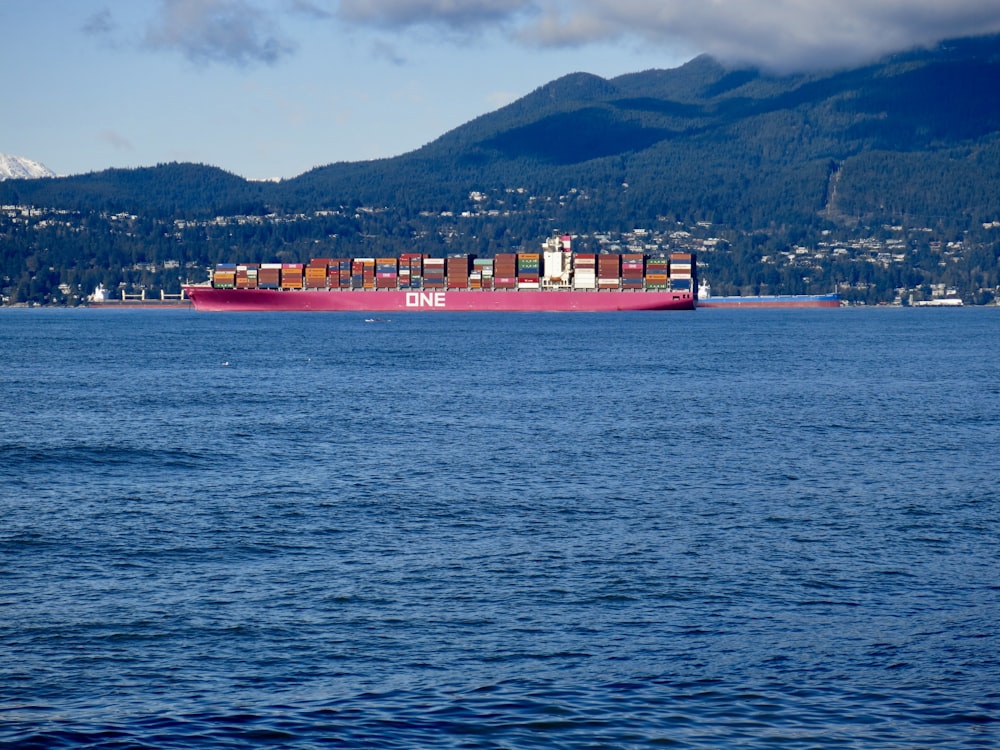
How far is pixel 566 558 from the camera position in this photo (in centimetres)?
2489

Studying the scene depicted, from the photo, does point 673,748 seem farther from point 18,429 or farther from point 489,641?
point 18,429

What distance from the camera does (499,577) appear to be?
23438 mm

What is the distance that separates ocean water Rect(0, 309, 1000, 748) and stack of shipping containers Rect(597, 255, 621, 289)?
460 feet

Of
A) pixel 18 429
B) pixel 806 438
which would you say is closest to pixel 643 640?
pixel 806 438

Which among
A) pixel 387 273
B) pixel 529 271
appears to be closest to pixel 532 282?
pixel 529 271

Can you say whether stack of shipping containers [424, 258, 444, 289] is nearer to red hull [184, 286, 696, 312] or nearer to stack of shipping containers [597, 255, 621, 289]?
red hull [184, 286, 696, 312]

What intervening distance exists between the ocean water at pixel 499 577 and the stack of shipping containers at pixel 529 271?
142m

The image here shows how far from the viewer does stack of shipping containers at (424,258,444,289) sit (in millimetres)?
196688

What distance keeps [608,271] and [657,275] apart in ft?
26.9

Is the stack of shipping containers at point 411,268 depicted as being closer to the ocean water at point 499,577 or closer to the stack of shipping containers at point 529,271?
the stack of shipping containers at point 529,271

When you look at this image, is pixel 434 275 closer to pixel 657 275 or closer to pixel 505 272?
pixel 505 272

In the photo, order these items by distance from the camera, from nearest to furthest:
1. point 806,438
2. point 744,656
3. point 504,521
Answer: point 744,656, point 504,521, point 806,438

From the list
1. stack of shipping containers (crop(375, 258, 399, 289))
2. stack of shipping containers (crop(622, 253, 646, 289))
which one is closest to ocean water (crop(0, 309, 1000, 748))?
stack of shipping containers (crop(622, 253, 646, 289))

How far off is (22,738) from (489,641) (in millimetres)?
6839
